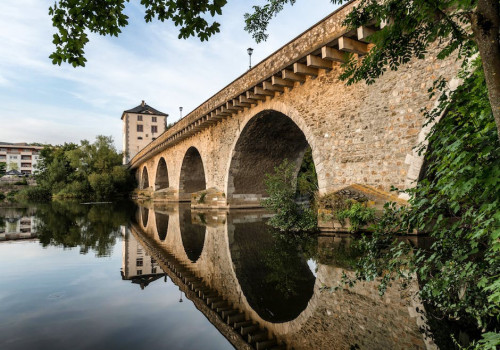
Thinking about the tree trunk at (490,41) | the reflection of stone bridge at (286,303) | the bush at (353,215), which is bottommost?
the reflection of stone bridge at (286,303)

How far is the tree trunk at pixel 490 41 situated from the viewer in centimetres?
166

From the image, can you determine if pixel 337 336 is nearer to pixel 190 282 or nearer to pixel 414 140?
pixel 190 282

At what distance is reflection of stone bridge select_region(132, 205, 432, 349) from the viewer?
2.69 meters

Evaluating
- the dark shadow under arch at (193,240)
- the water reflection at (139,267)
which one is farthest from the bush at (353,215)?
the water reflection at (139,267)

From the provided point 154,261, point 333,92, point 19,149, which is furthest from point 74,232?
point 19,149

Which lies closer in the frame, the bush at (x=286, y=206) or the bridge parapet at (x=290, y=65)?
the bridge parapet at (x=290, y=65)

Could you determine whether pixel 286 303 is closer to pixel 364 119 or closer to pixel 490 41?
pixel 490 41

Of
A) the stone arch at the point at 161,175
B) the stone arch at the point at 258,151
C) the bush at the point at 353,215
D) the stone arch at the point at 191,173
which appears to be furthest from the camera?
the stone arch at the point at 161,175

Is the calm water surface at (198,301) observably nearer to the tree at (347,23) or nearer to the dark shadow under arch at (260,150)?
the tree at (347,23)

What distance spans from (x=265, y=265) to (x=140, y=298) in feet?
6.48

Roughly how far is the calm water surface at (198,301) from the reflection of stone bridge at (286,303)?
0.01 m

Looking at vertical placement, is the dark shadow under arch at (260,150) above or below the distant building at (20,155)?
below

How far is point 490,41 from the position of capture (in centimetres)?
169

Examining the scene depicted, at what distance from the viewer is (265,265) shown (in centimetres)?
510
